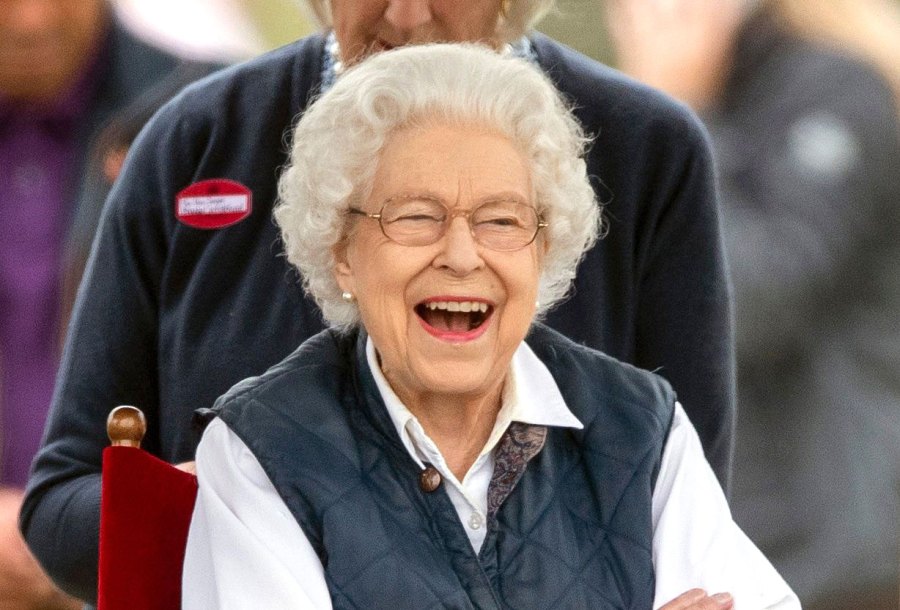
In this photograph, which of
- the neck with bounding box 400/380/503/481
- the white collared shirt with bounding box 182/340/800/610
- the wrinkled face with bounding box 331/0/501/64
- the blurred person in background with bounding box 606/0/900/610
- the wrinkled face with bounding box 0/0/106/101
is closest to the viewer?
the white collared shirt with bounding box 182/340/800/610

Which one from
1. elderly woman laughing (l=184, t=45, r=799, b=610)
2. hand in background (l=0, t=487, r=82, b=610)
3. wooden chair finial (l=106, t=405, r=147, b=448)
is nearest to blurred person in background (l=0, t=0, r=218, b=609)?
hand in background (l=0, t=487, r=82, b=610)

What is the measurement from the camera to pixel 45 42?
12.3 ft

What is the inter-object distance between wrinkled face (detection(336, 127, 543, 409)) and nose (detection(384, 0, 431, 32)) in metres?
0.44

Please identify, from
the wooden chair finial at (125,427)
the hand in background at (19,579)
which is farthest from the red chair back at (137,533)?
the hand in background at (19,579)

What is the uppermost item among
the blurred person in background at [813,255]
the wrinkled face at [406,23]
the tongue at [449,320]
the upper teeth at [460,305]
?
the wrinkled face at [406,23]

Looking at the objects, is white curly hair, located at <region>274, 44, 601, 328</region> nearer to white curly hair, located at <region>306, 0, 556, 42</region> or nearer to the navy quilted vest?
the navy quilted vest

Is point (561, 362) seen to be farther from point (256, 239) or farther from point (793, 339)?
point (793, 339)

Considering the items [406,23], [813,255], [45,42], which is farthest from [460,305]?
[813,255]

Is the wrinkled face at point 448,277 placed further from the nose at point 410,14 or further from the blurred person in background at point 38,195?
the blurred person in background at point 38,195

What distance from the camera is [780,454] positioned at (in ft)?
13.3

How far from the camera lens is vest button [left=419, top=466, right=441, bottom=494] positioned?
94.7 inches

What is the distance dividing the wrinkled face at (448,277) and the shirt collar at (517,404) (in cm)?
5

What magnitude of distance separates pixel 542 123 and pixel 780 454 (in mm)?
1812

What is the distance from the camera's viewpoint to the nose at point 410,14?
9.21 feet
